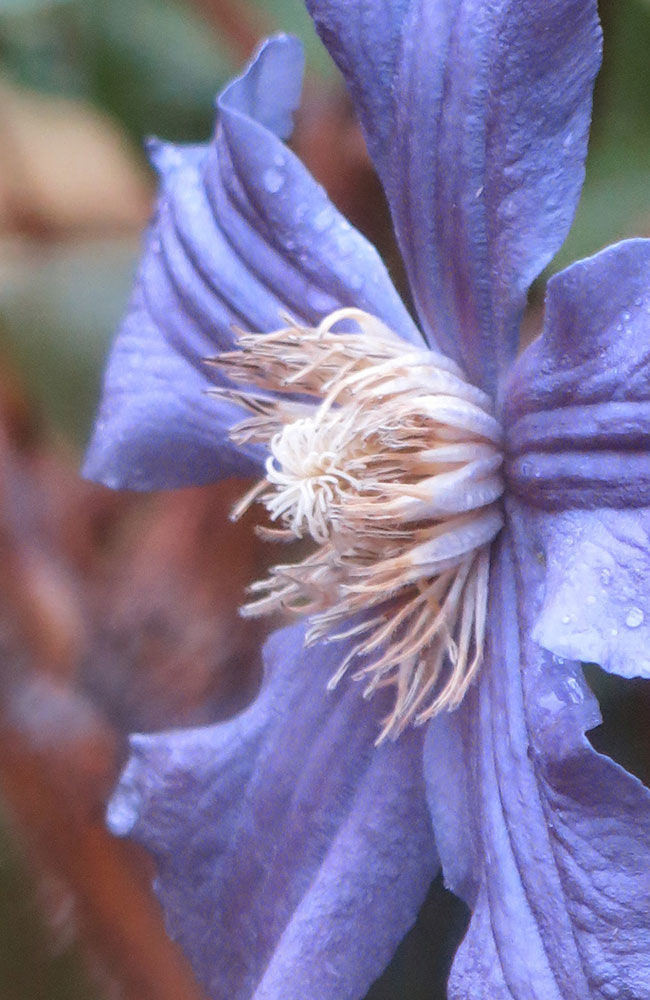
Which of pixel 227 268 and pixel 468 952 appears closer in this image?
pixel 468 952

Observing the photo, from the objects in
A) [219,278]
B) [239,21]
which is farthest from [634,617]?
[239,21]

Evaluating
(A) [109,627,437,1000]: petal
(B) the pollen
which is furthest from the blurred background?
(B) the pollen

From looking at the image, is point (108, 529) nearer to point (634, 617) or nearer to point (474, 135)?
point (474, 135)

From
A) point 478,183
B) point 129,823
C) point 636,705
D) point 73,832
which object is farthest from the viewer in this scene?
point 73,832

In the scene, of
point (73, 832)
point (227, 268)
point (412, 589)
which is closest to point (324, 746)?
point (412, 589)

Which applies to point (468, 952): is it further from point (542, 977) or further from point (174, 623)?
point (174, 623)

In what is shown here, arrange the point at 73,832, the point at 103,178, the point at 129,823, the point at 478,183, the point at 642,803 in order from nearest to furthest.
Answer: the point at 642,803
the point at 478,183
the point at 129,823
the point at 73,832
the point at 103,178

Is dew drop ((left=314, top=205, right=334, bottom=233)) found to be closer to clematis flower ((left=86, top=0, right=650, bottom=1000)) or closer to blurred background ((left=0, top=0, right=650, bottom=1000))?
clematis flower ((left=86, top=0, right=650, bottom=1000))
